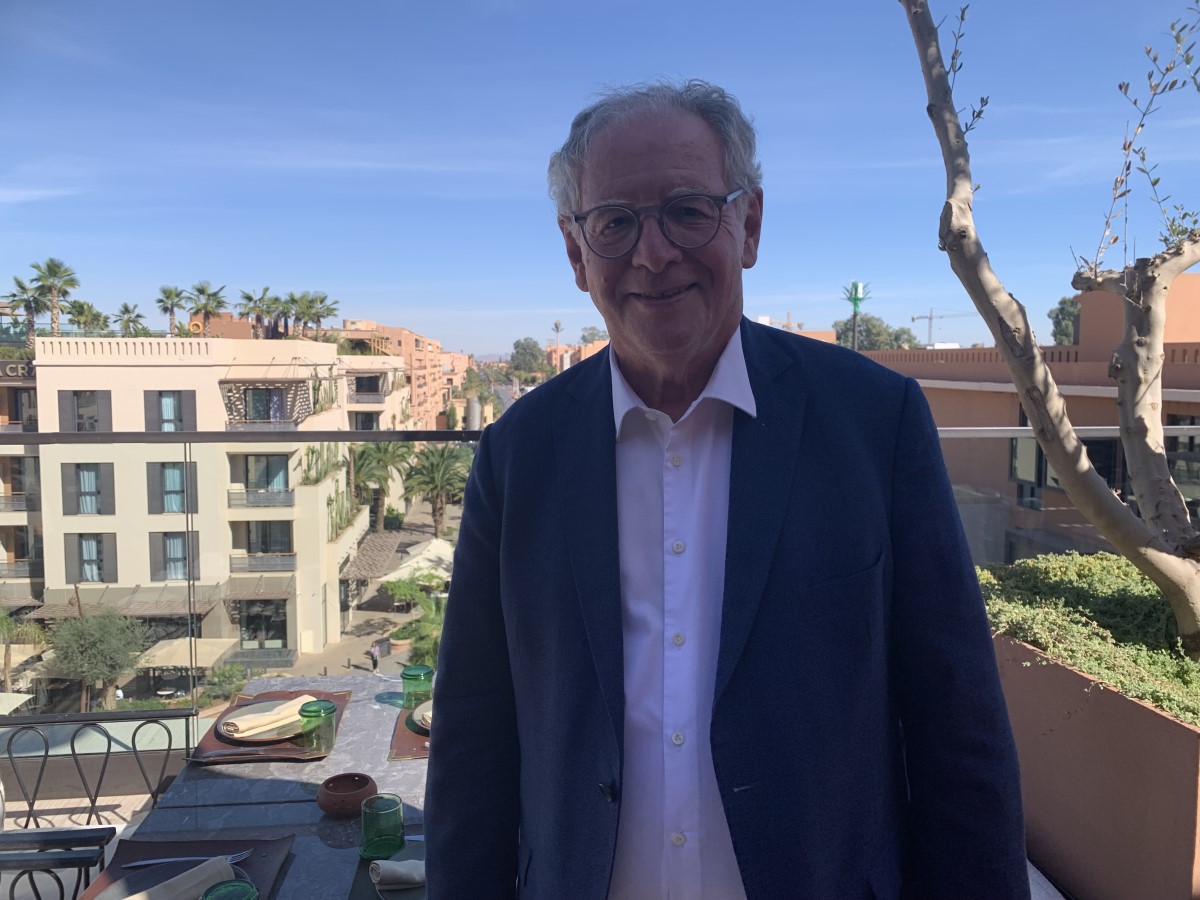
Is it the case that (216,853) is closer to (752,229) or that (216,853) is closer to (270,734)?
(270,734)

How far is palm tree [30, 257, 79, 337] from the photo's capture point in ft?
149

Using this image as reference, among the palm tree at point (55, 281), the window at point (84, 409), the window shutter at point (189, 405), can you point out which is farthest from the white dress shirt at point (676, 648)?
the palm tree at point (55, 281)

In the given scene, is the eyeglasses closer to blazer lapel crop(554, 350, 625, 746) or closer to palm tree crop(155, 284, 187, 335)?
blazer lapel crop(554, 350, 625, 746)

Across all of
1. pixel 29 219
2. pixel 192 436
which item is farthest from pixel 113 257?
pixel 192 436

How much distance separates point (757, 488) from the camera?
1.02 m

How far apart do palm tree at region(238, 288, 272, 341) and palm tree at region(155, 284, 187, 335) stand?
3346mm

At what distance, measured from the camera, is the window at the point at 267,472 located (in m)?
3.04

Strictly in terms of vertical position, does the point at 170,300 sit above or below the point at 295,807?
above

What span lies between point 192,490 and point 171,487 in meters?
Result: 0.07

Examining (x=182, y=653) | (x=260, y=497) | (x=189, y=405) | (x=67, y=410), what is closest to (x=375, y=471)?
(x=260, y=497)

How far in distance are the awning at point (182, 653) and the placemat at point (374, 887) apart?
175 centimetres

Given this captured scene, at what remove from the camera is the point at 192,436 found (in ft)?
9.43

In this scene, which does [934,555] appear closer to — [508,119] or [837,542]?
[837,542]

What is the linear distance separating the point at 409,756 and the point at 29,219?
78.9 metres
